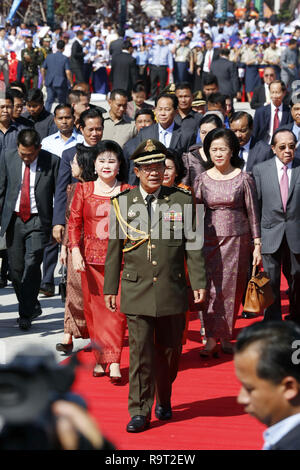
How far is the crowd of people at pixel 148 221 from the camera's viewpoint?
5.18 m

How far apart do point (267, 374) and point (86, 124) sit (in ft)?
17.5

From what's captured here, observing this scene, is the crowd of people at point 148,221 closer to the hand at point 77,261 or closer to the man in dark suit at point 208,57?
the hand at point 77,261

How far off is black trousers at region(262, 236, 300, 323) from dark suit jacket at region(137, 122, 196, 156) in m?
1.75

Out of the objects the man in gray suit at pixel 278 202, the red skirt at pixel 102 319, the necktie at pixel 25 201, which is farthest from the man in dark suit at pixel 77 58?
the red skirt at pixel 102 319

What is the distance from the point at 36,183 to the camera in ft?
25.0

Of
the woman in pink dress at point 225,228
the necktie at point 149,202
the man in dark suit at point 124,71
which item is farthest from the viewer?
the man in dark suit at point 124,71

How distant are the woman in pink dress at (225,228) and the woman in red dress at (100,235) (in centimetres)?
70

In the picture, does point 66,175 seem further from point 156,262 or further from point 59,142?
point 156,262

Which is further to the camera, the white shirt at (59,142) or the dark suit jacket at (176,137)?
the white shirt at (59,142)

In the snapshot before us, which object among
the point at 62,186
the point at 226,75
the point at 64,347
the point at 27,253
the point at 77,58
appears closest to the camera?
the point at 64,347

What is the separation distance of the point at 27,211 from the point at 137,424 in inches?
114

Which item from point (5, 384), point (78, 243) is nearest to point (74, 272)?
point (78, 243)

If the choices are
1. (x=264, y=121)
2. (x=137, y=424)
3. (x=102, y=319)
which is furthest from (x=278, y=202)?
(x=264, y=121)

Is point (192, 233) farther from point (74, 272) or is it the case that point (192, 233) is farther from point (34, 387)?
point (34, 387)
